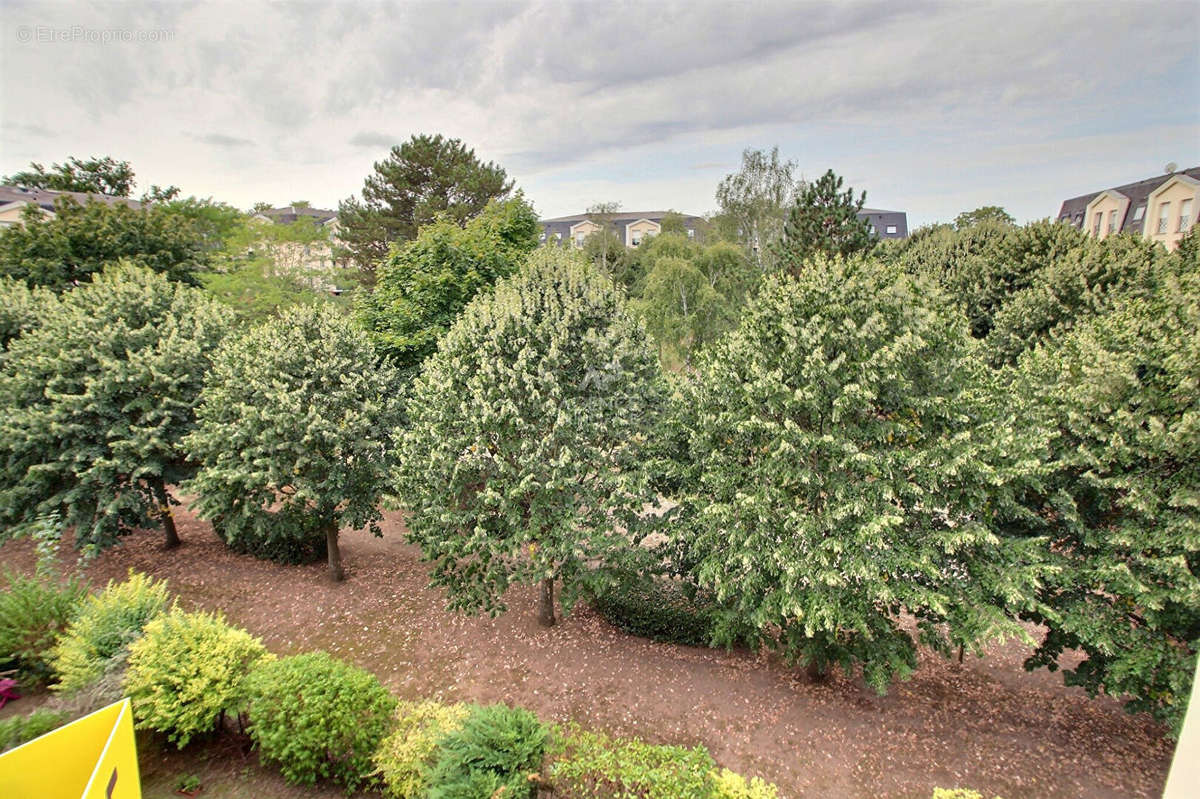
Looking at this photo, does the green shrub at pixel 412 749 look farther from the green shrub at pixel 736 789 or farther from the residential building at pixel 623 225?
the residential building at pixel 623 225

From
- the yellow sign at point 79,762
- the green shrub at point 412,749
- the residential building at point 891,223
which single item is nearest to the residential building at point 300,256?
the yellow sign at point 79,762

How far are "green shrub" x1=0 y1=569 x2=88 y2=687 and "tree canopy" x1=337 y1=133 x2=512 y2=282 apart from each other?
28.5 metres

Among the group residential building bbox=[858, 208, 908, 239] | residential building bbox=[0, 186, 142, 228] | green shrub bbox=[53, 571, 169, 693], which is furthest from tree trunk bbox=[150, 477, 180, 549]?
residential building bbox=[858, 208, 908, 239]

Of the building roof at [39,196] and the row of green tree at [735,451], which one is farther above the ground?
the building roof at [39,196]

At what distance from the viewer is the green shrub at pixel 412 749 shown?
7.22 m

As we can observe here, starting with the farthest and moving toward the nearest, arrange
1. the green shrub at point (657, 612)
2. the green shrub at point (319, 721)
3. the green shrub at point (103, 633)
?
the green shrub at point (657, 612) < the green shrub at point (103, 633) < the green shrub at point (319, 721)

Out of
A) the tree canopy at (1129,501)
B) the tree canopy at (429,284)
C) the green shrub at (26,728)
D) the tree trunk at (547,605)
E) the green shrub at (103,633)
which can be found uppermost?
the tree canopy at (429,284)

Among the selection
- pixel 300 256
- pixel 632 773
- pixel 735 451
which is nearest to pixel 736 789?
pixel 632 773

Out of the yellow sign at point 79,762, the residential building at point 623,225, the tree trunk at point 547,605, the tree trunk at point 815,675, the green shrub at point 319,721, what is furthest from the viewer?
the residential building at point 623,225

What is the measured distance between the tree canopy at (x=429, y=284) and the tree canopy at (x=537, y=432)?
8.47 m

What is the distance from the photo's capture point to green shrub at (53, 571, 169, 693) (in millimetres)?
8508

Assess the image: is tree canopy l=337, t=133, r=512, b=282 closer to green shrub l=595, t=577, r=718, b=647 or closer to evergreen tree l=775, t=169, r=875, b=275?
evergreen tree l=775, t=169, r=875, b=275

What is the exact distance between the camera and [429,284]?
20.4 meters

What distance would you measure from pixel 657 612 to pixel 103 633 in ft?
32.4
